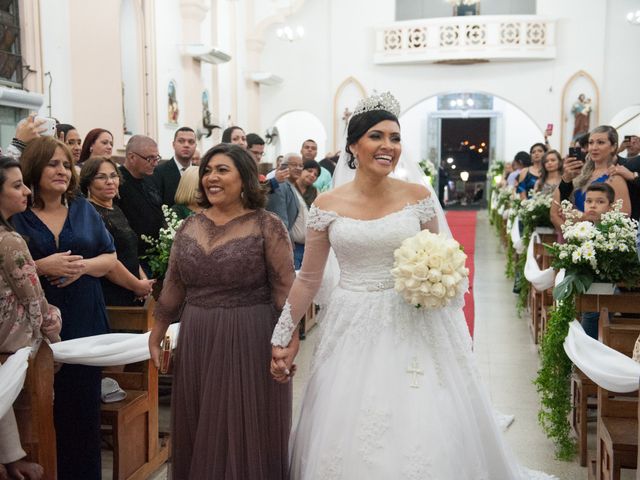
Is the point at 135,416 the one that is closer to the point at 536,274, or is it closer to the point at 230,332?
the point at 230,332

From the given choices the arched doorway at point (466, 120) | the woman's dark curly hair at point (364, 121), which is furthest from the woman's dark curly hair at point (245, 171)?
the arched doorway at point (466, 120)

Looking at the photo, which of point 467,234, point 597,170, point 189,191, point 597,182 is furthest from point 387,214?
point 467,234

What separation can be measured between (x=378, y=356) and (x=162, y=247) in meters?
2.27

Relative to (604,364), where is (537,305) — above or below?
below

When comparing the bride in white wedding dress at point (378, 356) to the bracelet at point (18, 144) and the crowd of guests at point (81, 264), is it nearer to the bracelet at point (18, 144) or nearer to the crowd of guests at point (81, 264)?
the crowd of guests at point (81, 264)

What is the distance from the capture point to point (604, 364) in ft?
11.7

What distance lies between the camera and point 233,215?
11.8ft

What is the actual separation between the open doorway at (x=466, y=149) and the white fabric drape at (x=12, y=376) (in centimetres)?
2863

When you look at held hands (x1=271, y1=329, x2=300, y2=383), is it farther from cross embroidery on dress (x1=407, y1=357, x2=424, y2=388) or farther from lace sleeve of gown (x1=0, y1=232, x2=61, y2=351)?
lace sleeve of gown (x1=0, y1=232, x2=61, y2=351)

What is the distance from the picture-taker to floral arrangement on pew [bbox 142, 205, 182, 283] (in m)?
5.05

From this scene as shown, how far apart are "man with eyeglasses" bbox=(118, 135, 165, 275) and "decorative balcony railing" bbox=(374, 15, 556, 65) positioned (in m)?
17.1

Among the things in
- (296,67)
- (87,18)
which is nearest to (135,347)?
(87,18)

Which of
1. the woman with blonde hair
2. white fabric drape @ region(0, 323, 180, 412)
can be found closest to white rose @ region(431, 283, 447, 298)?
white fabric drape @ region(0, 323, 180, 412)

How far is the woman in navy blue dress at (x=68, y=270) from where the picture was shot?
3.72m
